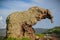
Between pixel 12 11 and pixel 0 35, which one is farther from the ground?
pixel 12 11

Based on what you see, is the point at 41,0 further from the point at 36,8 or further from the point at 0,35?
the point at 0,35

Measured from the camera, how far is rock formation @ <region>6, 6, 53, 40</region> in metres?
4.87

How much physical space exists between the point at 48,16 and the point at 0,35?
781 millimetres

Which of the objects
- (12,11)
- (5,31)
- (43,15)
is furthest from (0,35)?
(43,15)

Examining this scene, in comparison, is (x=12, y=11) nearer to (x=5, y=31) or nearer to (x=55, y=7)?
(x=5, y=31)

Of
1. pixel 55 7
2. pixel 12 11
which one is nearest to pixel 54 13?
pixel 55 7

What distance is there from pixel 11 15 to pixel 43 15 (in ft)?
1.58

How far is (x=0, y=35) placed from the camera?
16.2 feet

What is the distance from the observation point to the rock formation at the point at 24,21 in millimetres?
4867

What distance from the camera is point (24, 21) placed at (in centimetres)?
488

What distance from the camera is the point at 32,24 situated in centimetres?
488

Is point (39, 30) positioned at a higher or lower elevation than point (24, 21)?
lower

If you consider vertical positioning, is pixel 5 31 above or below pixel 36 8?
below

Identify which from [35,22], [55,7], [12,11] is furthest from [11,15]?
[55,7]
